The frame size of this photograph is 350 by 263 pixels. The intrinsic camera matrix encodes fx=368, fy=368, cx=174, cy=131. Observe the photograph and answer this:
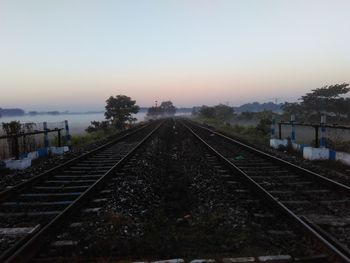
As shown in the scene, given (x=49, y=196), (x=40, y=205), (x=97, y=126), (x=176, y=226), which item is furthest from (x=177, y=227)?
(x=97, y=126)

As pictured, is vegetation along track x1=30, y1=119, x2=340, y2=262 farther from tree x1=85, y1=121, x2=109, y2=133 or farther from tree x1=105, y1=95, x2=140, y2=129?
tree x1=105, y1=95, x2=140, y2=129

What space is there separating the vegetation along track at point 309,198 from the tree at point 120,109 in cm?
3747

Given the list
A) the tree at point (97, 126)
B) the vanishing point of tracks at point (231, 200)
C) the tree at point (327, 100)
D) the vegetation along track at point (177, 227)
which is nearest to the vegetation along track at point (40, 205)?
the vanishing point of tracks at point (231, 200)

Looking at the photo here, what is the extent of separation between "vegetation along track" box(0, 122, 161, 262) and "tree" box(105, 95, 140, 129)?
36554 millimetres

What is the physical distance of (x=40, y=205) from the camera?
7.11 m

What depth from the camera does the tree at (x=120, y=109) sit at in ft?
160

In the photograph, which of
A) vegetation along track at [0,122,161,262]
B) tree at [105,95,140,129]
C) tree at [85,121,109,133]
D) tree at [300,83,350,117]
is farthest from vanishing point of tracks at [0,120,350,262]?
tree at [300,83,350,117]

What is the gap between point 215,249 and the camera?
4.74m

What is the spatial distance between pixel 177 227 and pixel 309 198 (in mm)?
3096

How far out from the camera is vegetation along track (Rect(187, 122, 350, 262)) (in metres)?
4.97

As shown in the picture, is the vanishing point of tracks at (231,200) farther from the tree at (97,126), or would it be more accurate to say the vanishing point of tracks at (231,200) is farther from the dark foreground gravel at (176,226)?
the tree at (97,126)

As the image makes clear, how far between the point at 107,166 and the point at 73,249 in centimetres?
719

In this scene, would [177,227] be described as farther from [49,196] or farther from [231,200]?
[49,196]

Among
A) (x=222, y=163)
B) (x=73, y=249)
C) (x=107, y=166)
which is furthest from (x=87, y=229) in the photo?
(x=222, y=163)
